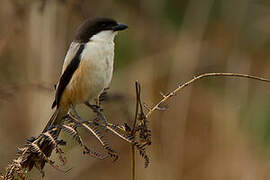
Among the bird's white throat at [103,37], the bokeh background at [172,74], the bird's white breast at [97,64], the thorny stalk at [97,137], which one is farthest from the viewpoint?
the bokeh background at [172,74]

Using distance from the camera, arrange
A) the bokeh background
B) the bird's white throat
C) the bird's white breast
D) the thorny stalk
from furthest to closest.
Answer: the bokeh background → the bird's white throat → the bird's white breast → the thorny stalk

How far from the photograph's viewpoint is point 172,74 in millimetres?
5039

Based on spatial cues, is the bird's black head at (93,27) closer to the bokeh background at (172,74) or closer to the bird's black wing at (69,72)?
the bird's black wing at (69,72)

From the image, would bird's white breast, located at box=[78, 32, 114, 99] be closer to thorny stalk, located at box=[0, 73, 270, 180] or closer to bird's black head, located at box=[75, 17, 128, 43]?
bird's black head, located at box=[75, 17, 128, 43]

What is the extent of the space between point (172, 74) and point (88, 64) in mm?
1805

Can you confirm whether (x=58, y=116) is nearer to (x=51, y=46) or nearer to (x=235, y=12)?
(x=51, y=46)

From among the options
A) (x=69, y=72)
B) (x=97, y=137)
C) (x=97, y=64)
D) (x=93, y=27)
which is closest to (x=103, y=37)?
(x=93, y=27)

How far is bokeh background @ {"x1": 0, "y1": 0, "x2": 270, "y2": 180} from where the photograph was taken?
4.77m

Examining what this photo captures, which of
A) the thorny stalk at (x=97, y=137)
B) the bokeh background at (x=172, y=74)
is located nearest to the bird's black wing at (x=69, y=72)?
the bokeh background at (x=172, y=74)

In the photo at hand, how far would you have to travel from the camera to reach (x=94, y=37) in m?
3.49

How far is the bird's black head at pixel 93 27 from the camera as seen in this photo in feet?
11.5

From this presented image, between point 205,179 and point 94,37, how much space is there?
2.82m

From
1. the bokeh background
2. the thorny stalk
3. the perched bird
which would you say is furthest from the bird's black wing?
the thorny stalk

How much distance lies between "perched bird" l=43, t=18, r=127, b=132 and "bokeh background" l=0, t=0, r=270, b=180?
1.89 ft
